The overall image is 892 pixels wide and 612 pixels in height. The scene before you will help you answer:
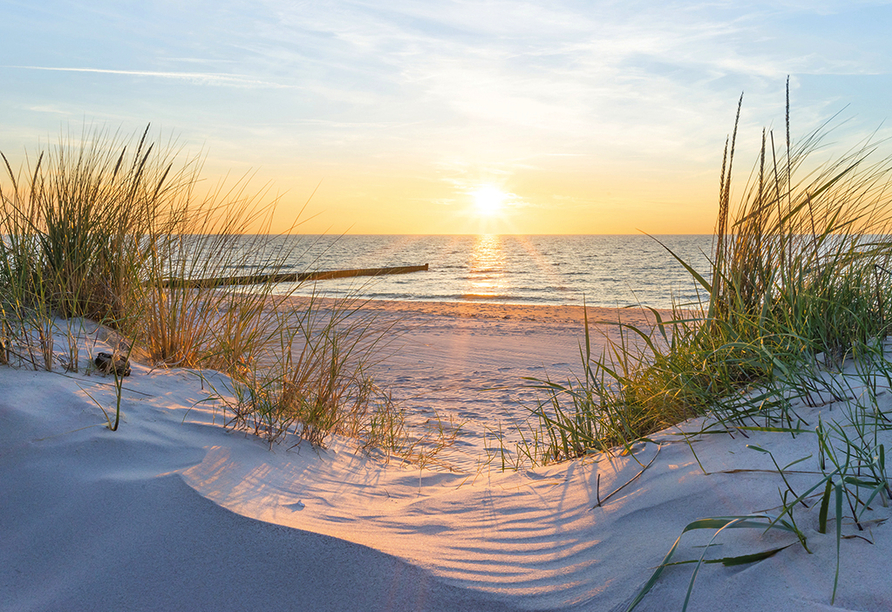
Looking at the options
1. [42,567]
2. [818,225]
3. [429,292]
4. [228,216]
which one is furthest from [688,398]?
[429,292]

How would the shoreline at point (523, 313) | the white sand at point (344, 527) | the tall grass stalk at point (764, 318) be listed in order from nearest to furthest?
the white sand at point (344, 527)
the tall grass stalk at point (764, 318)
the shoreline at point (523, 313)

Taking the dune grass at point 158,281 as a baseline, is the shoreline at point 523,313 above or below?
below

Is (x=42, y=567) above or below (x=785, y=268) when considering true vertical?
below

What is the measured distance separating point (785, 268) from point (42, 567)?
9.94 ft

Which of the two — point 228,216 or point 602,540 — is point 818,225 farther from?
point 228,216

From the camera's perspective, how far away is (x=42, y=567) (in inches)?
51.2

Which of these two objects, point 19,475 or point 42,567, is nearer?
point 42,567

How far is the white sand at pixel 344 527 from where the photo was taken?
4.00ft

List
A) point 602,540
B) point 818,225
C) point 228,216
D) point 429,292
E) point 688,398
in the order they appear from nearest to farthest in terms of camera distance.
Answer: point 602,540, point 688,398, point 818,225, point 228,216, point 429,292

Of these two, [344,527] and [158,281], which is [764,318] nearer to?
[344,527]

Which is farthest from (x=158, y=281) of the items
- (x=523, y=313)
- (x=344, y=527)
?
(x=523, y=313)

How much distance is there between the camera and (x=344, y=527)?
159 cm

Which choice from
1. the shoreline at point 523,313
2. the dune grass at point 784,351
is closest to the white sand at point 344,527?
the dune grass at point 784,351

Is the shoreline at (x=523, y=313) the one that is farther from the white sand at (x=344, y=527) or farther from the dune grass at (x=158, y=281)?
the white sand at (x=344, y=527)
